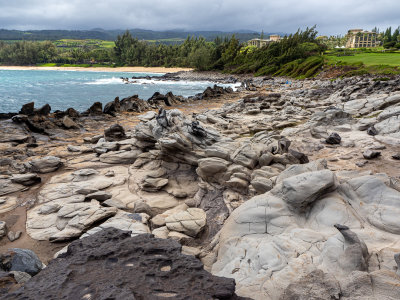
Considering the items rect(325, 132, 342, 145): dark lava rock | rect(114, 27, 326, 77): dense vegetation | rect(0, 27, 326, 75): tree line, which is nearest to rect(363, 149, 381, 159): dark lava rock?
rect(325, 132, 342, 145): dark lava rock

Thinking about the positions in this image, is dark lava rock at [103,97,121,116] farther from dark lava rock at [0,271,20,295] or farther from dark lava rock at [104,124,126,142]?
dark lava rock at [0,271,20,295]

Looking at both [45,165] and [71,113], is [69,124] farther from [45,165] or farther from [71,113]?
[45,165]

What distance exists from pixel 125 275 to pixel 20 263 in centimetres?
292

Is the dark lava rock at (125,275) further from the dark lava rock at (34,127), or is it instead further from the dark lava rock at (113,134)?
the dark lava rock at (34,127)

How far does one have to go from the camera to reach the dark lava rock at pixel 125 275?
292cm

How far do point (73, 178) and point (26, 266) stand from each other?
6142 millimetres

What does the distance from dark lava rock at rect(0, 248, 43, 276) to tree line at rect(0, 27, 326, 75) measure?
189 ft

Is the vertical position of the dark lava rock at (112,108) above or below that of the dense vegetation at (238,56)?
below

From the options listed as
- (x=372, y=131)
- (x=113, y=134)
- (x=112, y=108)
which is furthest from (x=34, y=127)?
(x=372, y=131)

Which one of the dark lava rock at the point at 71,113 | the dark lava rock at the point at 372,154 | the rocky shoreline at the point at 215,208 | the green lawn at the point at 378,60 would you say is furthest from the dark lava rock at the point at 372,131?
the green lawn at the point at 378,60

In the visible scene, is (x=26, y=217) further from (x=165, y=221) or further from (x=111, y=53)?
(x=111, y=53)

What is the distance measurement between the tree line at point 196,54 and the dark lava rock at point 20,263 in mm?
57607

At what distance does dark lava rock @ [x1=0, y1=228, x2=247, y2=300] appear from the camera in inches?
115

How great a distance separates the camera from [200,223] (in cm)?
727
